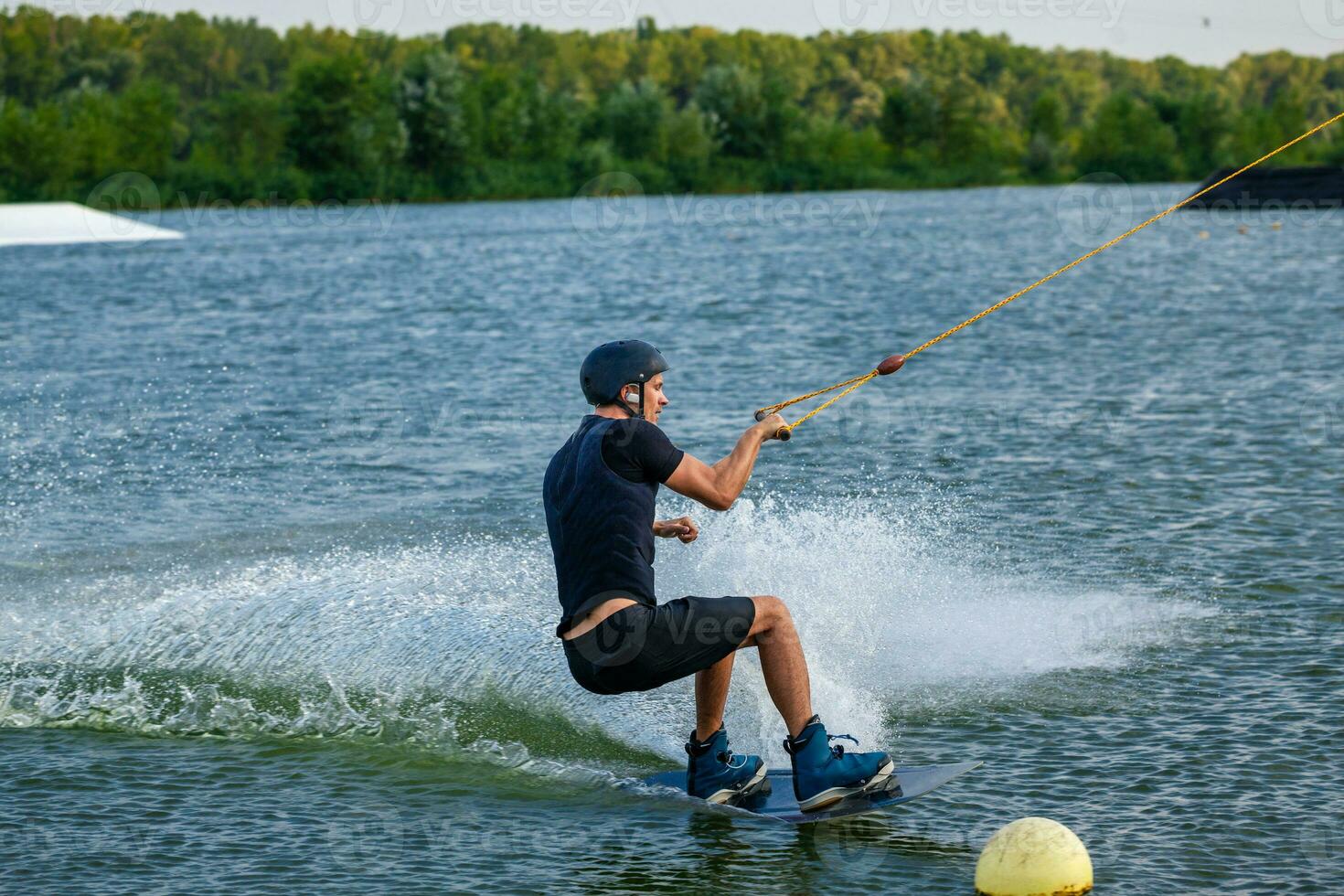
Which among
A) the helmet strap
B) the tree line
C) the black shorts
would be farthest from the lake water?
the tree line

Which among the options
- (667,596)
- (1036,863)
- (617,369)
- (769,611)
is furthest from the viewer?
(667,596)

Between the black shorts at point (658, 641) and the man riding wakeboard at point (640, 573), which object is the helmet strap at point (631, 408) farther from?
the black shorts at point (658, 641)

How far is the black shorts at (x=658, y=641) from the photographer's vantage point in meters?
6.68

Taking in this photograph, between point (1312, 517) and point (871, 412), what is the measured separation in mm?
7339

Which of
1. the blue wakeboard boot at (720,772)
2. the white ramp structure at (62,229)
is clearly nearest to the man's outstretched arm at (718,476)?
the blue wakeboard boot at (720,772)

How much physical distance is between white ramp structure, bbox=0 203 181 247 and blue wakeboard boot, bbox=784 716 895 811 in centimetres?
6640

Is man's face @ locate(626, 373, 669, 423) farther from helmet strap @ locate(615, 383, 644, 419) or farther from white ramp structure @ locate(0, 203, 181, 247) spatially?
white ramp structure @ locate(0, 203, 181, 247)

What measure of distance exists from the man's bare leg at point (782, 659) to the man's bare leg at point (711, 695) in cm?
20

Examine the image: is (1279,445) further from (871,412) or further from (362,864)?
(362,864)

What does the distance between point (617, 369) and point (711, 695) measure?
148 cm

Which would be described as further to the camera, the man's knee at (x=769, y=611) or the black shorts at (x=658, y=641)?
the man's knee at (x=769, y=611)

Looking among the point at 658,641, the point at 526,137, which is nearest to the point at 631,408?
the point at 658,641

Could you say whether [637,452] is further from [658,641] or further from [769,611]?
[769,611]

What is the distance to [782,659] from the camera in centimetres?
689
